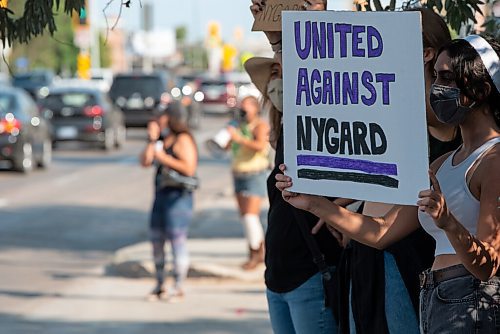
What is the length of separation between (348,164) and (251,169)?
7892mm

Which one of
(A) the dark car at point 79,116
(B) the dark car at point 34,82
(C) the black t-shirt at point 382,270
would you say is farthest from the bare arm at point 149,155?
(B) the dark car at point 34,82

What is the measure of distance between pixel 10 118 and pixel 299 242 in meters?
17.8

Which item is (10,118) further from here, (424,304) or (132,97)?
(424,304)

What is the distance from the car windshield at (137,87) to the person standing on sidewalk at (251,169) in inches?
958

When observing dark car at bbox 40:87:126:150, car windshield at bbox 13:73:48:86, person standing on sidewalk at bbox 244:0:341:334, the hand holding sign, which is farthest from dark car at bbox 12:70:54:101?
the hand holding sign

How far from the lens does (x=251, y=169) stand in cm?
1142

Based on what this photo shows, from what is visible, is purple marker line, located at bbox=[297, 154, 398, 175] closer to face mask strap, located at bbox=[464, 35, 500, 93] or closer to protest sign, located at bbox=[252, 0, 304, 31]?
face mask strap, located at bbox=[464, 35, 500, 93]

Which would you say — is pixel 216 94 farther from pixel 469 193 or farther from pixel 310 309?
pixel 469 193

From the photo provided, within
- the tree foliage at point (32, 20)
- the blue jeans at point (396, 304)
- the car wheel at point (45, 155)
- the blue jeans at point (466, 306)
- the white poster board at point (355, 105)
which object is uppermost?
the tree foliage at point (32, 20)

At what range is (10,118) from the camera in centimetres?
2172

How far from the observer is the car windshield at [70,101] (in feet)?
94.5

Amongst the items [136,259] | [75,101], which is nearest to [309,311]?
[136,259]

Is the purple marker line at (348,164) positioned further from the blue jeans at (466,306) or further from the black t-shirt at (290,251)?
the black t-shirt at (290,251)

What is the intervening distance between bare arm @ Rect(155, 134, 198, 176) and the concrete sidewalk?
166cm
